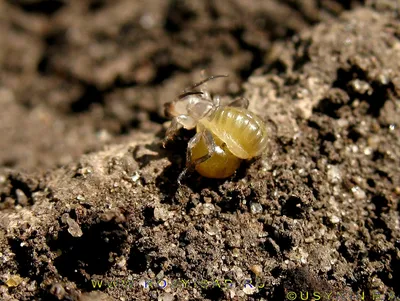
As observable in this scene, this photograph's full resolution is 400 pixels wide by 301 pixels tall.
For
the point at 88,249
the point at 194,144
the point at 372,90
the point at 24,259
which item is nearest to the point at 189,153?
the point at 194,144

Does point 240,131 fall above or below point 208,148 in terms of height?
above

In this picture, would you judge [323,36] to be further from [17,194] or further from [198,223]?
[17,194]

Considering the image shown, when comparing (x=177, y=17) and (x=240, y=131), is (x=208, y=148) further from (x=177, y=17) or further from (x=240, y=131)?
(x=177, y=17)

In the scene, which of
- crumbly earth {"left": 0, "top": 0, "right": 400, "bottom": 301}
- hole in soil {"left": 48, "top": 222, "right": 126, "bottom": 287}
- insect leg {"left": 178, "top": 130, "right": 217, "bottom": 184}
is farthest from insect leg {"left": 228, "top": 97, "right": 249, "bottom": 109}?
hole in soil {"left": 48, "top": 222, "right": 126, "bottom": 287}

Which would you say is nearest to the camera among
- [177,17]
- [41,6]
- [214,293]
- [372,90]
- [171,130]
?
[214,293]

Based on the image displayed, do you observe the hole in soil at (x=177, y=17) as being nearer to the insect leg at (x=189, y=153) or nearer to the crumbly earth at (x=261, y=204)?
the crumbly earth at (x=261, y=204)

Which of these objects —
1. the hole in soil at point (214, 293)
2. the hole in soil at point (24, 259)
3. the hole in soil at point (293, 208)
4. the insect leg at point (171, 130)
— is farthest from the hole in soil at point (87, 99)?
the hole in soil at point (214, 293)
